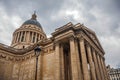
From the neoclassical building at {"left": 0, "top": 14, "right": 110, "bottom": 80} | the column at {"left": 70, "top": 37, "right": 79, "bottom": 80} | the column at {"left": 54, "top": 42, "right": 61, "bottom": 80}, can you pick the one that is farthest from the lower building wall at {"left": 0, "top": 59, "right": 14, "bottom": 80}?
the column at {"left": 70, "top": 37, "right": 79, "bottom": 80}

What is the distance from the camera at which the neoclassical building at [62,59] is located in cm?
2581

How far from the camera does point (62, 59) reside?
27922 mm

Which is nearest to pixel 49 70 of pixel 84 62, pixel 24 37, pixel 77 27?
pixel 84 62

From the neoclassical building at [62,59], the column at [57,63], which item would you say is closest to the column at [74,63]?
the neoclassical building at [62,59]

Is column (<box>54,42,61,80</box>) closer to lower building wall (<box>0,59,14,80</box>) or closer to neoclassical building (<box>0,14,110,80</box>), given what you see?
neoclassical building (<box>0,14,110,80</box>)

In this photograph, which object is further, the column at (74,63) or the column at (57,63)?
the column at (57,63)

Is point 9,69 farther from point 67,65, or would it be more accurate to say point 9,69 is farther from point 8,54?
point 67,65

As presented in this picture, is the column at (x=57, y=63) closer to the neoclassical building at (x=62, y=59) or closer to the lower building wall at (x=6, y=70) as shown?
the neoclassical building at (x=62, y=59)

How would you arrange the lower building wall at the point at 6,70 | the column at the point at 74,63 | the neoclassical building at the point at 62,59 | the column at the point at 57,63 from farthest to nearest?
1. the lower building wall at the point at 6,70
2. the neoclassical building at the point at 62,59
3. the column at the point at 57,63
4. the column at the point at 74,63

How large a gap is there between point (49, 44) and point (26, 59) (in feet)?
32.0

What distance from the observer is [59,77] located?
2509 cm

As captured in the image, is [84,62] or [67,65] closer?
[84,62]

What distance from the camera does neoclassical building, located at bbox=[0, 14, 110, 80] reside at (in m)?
25.8

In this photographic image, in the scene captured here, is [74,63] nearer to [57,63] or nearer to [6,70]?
[57,63]
